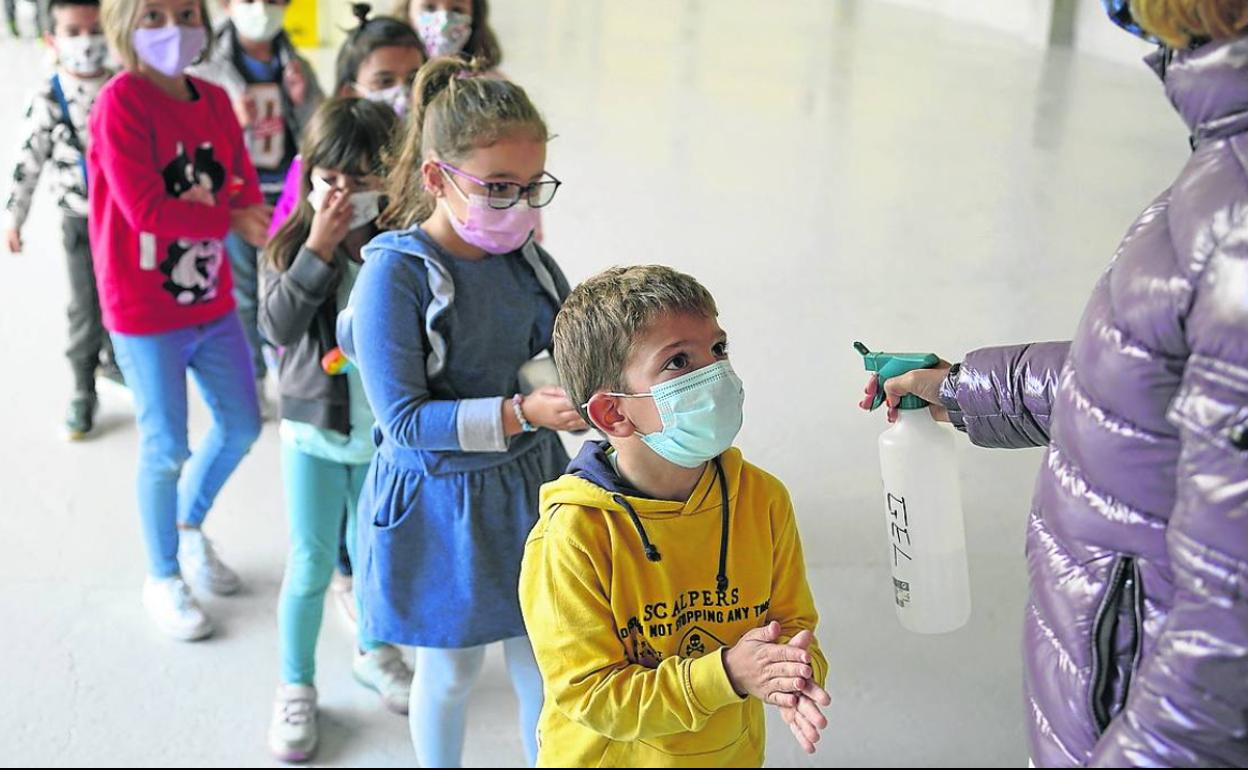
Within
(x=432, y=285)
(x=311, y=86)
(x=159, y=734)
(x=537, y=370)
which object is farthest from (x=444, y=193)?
(x=311, y=86)

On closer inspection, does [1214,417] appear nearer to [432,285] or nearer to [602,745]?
[602,745]

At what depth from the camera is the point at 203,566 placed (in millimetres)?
3371

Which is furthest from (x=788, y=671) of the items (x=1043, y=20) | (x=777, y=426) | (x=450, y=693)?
(x=1043, y=20)

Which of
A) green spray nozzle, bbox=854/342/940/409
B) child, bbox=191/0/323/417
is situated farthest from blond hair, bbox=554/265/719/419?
child, bbox=191/0/323/417

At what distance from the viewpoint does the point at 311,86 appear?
4.20 metres

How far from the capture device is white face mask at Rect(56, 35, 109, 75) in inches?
147

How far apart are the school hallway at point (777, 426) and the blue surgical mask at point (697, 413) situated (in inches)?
19.6

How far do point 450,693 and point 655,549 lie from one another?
3.06 ft

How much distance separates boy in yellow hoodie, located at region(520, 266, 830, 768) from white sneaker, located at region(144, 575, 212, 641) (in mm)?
1657

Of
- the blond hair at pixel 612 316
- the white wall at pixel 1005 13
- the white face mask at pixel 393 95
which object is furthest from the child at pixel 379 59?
the white wall at pixel 1005 13

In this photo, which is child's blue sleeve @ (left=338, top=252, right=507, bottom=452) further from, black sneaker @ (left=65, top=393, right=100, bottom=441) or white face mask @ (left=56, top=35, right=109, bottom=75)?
black sneaker @ (left=65, top=393, right=100, bottom=441)

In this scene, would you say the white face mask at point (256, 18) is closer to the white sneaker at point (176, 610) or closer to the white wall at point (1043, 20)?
the white sneaker at point (176, 610)

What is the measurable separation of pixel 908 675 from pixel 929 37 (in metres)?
8.90

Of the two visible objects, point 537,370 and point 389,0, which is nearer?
point 537,370
